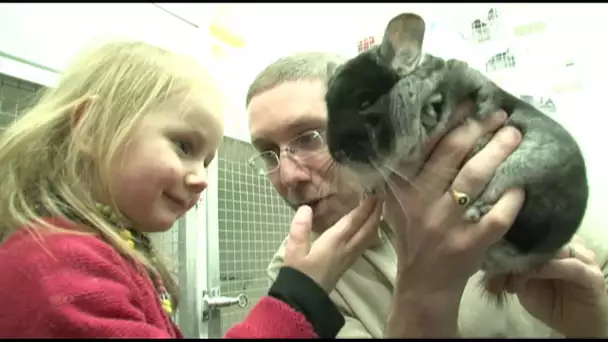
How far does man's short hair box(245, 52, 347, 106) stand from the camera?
42.6 inches

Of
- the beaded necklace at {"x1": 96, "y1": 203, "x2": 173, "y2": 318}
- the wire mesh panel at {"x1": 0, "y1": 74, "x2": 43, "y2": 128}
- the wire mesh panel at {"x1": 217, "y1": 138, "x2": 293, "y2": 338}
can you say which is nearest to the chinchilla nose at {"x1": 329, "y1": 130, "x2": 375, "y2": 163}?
the beaded necklace at {"x1": 96, "y1": 203, "x2": 173, "y2": 318}

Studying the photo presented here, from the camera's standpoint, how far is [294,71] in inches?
43.3

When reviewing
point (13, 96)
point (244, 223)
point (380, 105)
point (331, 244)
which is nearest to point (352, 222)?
point (331, 244)

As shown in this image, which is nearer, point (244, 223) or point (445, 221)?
point (445, 221)

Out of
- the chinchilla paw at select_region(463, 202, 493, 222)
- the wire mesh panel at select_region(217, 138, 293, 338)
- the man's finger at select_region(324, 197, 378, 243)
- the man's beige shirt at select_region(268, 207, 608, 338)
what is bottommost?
the wire mesh panel at select_region(217, 138, 293, 338)

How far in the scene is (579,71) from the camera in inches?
58.7

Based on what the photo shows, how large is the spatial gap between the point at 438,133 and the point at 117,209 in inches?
18.3

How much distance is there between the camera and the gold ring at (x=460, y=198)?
68cm

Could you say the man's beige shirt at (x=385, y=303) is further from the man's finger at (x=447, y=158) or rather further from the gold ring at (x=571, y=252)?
the man's finger at (x=447, y=158)

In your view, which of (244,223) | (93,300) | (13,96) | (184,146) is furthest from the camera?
(244,223)

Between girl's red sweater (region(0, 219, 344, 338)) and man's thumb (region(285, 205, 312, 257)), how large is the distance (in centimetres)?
8

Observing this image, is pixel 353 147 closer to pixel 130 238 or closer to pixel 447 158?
pixel 447 158

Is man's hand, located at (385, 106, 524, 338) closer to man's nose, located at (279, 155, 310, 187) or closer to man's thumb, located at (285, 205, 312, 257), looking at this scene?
man's thumb, located at (285, 205, 312, 257)

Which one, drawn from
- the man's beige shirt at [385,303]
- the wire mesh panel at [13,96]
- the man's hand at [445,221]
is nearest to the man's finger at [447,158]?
the man's hand at [445,221]
